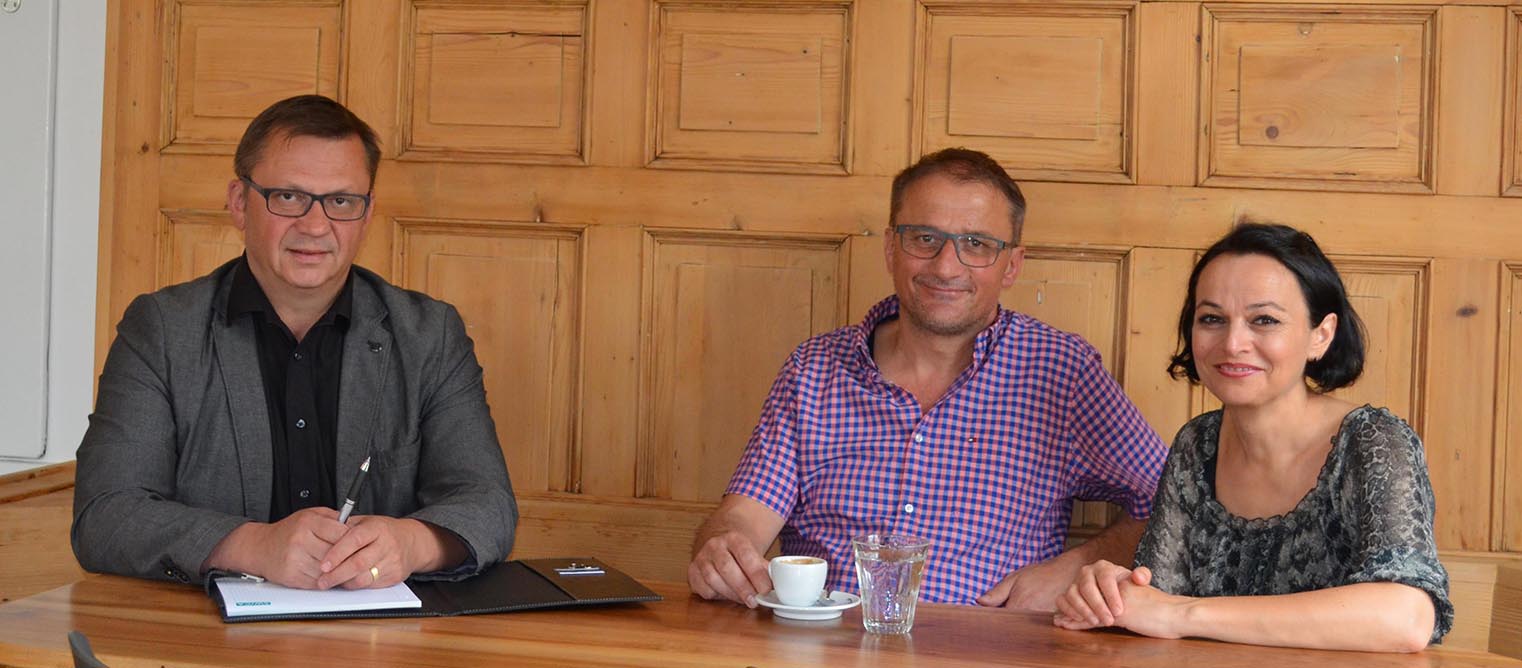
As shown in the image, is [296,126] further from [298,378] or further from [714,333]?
[714,333]

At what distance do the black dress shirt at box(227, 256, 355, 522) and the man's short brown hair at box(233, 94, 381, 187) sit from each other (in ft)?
0.58

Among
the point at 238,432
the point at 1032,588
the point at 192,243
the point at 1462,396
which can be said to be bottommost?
the point at 1032,588

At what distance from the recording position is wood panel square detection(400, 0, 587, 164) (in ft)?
10.2

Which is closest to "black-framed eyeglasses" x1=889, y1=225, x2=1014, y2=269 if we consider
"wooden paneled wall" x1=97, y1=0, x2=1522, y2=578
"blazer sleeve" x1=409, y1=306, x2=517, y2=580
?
"wooden paneled wall" x1=97, y1=0, x2=1522, y2=578

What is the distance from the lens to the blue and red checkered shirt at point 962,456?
255cm

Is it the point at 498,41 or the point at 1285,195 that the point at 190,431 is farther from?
the point at 1285,195

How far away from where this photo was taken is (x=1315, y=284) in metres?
2.06

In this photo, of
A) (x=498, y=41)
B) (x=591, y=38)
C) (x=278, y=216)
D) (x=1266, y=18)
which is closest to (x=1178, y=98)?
(x=1266, y=18)

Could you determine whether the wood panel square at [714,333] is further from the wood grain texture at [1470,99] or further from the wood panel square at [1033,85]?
the wood grain texture at [1470,99]

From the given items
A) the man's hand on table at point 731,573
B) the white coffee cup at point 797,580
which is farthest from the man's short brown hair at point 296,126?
the white coffee cup at point 797,580

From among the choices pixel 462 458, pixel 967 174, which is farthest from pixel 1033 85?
pixel 462 458

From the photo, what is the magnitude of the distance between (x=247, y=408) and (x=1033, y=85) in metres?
1.66

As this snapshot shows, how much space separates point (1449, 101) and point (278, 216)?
2225 millimetres

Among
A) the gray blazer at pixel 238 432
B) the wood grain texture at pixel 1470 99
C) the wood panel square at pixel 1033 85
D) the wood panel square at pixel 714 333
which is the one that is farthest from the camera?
the wood panel square at pixel 714 333
